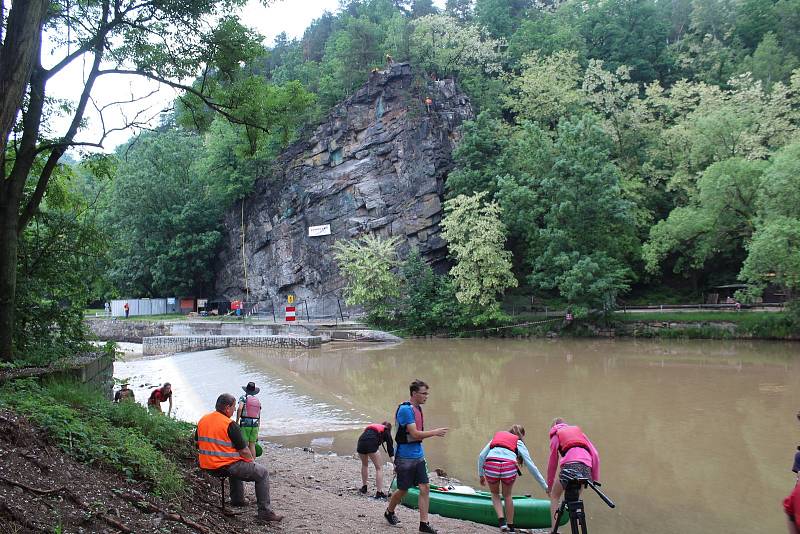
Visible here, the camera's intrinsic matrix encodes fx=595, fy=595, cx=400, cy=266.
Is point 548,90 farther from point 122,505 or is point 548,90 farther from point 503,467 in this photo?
point 122,505

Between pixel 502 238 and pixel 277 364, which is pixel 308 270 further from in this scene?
pixel 277 364

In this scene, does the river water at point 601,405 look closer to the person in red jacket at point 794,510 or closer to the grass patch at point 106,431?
the person in red jacket at point 794,510

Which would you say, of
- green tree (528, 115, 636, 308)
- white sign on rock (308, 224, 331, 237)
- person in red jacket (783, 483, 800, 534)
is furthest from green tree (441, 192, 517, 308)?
person in red jacket (783, 483, 800, 534)

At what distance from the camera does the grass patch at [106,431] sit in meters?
Result: 5.25

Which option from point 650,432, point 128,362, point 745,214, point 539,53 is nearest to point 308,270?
point 128,362

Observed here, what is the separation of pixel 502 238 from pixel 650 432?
21.2 metres

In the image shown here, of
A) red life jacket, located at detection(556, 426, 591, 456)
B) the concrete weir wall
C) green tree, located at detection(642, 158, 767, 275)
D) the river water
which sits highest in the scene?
green tree, located at detection(642, 158, 767, 275)

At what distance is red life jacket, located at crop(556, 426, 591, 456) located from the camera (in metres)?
5.89

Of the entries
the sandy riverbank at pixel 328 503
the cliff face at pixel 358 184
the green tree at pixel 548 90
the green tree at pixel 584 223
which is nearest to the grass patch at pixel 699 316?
the green tree at pixel 584 223

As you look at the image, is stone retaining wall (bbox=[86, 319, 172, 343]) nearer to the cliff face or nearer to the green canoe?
the cliff face

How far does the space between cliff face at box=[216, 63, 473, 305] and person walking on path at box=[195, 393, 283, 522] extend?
32.0 m

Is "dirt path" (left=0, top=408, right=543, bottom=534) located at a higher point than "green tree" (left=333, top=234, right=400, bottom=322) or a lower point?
A: lower

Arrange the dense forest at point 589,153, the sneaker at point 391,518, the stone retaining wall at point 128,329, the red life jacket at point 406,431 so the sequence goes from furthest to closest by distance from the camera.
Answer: the stone retaining wall at point 128,329
the dense forest at point 589,153
the sneaker at point 391,518
the red life jacket at point 406,431

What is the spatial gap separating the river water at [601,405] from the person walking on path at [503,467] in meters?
1.51
